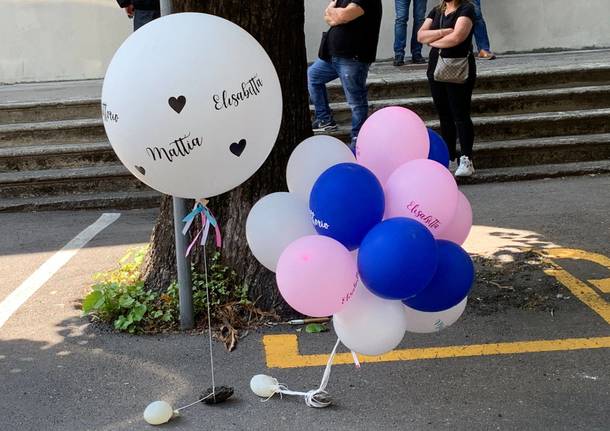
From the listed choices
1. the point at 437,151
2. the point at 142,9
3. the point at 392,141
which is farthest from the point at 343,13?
the point at 392,141

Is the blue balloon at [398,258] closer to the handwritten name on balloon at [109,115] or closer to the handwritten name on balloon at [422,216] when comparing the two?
the handwritten name on balloon at [422,216]

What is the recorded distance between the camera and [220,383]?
12.2 feet

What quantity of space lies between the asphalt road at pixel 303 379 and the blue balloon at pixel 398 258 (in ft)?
2.74

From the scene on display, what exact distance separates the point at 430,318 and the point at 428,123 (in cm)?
506

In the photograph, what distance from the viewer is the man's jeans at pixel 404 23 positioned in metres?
9.85

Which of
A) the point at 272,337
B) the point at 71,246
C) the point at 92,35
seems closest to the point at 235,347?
the point at 272,337

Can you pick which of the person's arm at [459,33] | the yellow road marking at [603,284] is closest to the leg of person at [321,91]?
the person's arm at [459,33]

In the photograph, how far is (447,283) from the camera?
2.95 m

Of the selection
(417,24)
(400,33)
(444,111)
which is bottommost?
(444,111)

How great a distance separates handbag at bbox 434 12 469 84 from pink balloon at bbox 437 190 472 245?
136 inches

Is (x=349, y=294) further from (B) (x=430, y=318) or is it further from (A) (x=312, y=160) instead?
(A) (x=312, y=160)

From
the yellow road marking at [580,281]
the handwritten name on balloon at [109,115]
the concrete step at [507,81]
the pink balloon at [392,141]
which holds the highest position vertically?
the handwritten name on balloon at [109,115]

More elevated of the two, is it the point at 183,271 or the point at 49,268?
the point at 183,271

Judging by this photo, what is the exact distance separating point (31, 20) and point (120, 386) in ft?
26.1
